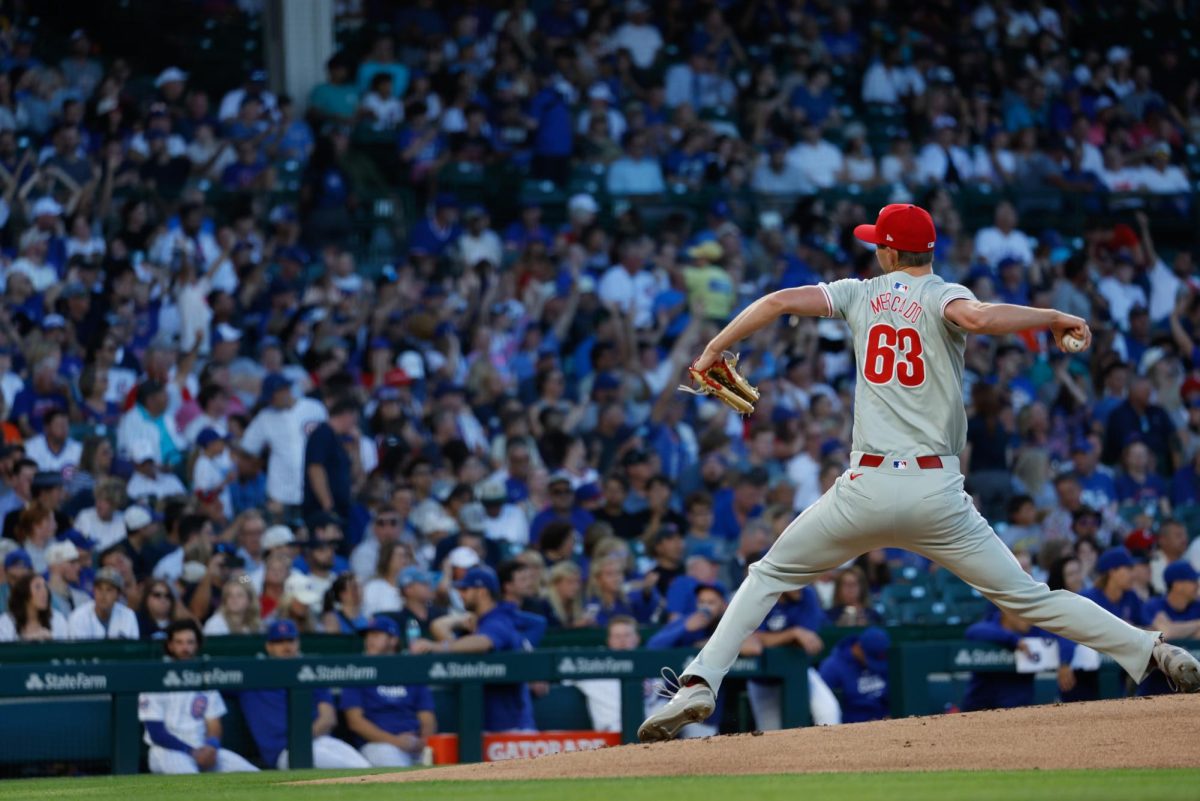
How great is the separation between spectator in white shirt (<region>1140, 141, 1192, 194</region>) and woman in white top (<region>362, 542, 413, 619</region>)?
1087 cm

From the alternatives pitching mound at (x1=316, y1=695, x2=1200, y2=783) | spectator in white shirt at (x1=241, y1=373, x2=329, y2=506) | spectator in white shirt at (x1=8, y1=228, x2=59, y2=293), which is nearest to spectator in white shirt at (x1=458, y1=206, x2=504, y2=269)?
spectator in white shirt at (x1=241, y1=373, x2=329, y2=506)

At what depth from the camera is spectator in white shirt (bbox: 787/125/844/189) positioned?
60.0 ft

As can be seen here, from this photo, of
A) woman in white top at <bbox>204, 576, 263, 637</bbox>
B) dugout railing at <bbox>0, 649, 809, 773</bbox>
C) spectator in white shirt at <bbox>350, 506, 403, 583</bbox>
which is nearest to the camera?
dugout railing at <bbox>0, 649, 809, 773</bbox>

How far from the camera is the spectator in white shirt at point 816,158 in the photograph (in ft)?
60.0

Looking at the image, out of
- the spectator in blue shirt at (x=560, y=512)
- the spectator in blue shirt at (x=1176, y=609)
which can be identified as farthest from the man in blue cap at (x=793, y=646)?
the spectator in blue shirt at (x=560, y=512)

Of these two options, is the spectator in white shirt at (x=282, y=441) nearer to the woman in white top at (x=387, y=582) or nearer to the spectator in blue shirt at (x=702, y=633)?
the woman in white top at (x=387, y=582)

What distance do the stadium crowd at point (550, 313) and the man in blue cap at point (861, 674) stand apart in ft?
0.94

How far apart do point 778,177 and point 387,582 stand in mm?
8110

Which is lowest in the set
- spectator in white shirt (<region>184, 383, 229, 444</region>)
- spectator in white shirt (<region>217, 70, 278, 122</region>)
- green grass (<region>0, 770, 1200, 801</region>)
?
green grass (<region>0, 770, 1200, 801</region>)

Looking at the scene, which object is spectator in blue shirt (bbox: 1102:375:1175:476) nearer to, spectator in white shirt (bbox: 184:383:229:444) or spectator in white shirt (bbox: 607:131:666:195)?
spectator in white shirt (bbox: 607:131:666:195)

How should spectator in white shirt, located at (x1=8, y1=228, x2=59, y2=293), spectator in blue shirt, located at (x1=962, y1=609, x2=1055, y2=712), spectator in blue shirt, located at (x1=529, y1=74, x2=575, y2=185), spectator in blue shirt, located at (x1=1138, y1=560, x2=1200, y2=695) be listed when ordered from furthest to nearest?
spectator in blue shirt, located at (x1=529, y1=74, x2=575, y2=185) → spectator in white shirt, located at (x1=8, y1=228, x2=59, y2=293) → spectator in blue shirt, located at (x1=1138, y1=560, x2=1200, y2=695) → spectator in blue shirt, located at (x1=962, y1=609, x2=1055, y2=712)

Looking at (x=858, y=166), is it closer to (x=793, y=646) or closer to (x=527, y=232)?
(x=527, y=232)

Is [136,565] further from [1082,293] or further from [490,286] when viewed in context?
[1082,293]

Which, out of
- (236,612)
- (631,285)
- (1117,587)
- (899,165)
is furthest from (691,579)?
(899,165)
